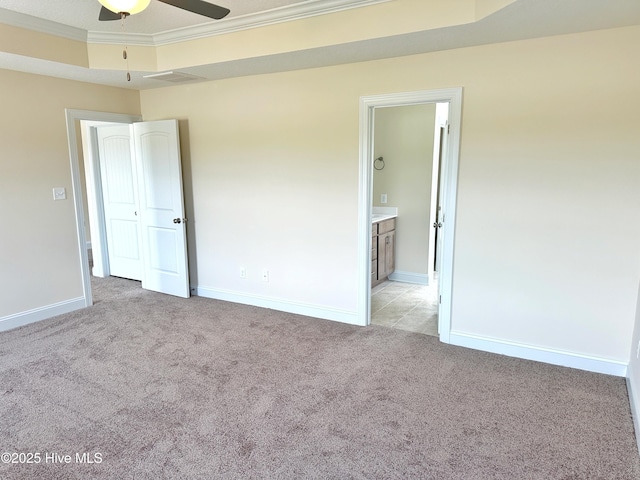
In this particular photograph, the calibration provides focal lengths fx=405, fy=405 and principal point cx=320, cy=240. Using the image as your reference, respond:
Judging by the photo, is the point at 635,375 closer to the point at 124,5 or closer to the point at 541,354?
the point at 541,354

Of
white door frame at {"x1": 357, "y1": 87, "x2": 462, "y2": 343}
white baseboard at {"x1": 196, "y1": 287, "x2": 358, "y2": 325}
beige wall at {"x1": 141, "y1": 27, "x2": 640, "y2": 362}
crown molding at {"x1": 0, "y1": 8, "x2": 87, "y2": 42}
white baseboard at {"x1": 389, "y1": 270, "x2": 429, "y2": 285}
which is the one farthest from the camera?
white baseboard at {"x1": 389, "y1": 270, "x2": 429, "y2": 285}

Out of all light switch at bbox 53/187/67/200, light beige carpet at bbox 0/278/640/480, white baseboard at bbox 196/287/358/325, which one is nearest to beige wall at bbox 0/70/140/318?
light switch at bbox 53/187/67/200

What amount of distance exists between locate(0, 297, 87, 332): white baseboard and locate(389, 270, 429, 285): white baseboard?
381cm

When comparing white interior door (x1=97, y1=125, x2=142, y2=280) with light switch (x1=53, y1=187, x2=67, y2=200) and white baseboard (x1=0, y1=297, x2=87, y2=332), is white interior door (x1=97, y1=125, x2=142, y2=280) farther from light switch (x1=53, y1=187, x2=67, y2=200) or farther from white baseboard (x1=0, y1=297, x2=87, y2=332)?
white baseboard (x1=0, y1=297, x2=87, y2=332)

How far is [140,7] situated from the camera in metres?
1.98

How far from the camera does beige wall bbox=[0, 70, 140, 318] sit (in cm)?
376

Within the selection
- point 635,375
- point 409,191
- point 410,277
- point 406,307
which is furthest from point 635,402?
point 409,191

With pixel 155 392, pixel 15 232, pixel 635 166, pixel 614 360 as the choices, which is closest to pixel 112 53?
pixel 15 232

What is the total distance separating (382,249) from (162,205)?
→ 107 inches

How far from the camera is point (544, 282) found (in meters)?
3.07

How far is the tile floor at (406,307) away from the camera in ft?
13.0

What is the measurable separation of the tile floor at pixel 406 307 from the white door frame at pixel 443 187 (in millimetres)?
289

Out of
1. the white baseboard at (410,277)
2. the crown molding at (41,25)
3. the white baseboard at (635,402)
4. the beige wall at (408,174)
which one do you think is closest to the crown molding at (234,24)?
the crown molding at (41,25)

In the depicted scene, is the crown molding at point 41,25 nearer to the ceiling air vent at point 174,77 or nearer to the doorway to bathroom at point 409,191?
the ceiling air vent at point 174,77
